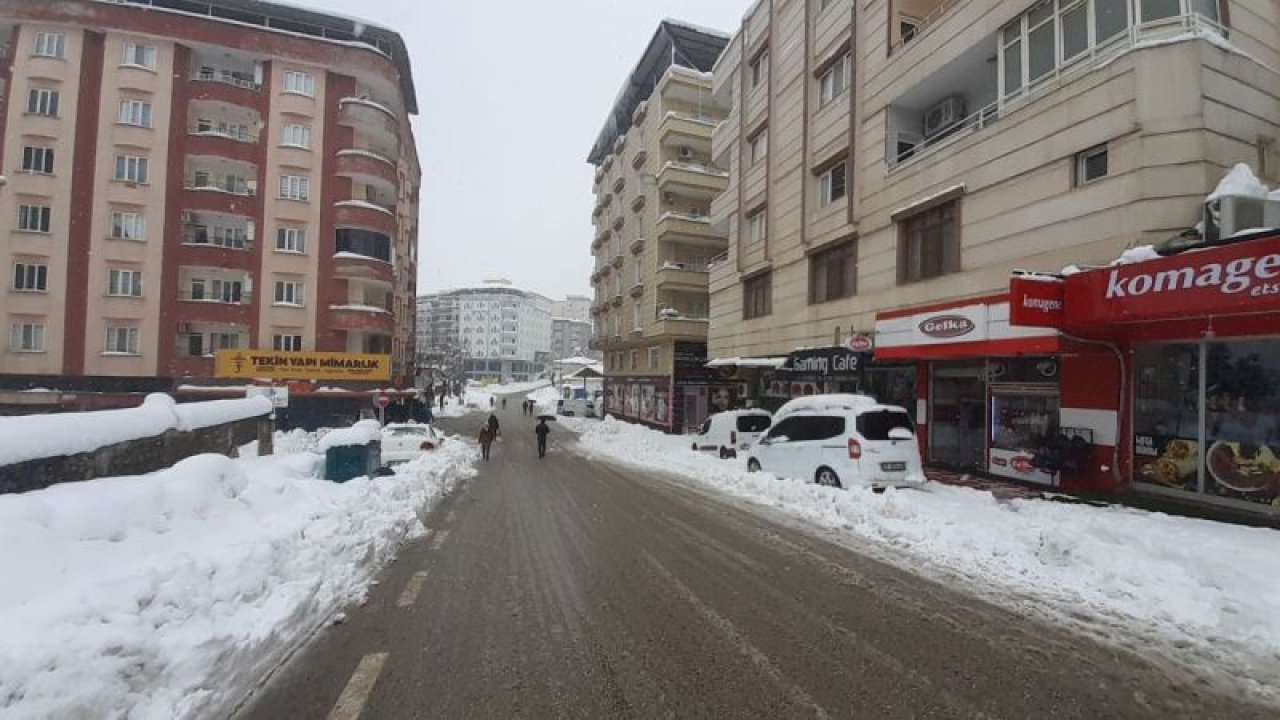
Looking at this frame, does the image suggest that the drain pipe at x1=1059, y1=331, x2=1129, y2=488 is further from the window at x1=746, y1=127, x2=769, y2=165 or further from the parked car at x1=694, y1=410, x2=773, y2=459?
the window at x1=746, y1=127, x2=769, y2=165

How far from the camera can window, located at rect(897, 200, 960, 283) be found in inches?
579

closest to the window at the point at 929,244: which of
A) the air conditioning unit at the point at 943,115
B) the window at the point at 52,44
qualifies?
the air conditioning unit at the point at 943,115

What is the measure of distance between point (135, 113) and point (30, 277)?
9458mm

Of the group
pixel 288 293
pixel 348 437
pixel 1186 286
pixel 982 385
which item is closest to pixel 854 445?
pixel 982 385

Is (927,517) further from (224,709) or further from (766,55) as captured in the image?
(766,55)

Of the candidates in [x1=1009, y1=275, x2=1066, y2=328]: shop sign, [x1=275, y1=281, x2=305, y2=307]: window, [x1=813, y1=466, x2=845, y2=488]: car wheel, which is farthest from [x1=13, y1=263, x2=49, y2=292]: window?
[x1=1009, y1=275, x2=1066, y2=328]: shop sign

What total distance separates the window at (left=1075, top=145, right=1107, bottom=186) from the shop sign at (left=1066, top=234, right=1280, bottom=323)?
2.58 m

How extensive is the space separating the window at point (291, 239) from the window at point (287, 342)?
462 centimetres

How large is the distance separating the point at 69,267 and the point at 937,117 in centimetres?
3832

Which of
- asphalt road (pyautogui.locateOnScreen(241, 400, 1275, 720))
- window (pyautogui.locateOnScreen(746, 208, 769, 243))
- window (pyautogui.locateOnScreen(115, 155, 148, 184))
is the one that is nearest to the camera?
asphalt road (pyautogui.locateOnScreen(241, 400, 1275, 720))

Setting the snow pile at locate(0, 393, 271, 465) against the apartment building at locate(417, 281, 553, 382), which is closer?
the snow pile at locate(0, 393, 271, 465)

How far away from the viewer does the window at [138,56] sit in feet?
98.8

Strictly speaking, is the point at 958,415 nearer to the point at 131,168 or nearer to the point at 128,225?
the point at 128,225

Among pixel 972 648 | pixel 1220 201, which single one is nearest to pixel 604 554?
pixel 972 648
